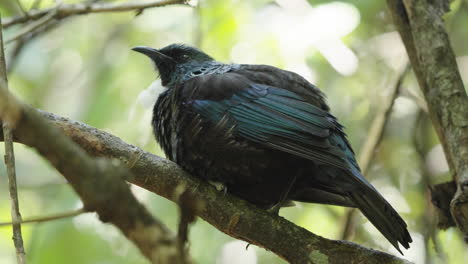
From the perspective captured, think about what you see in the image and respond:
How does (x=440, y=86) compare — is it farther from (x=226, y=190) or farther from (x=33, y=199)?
(x=33, y=199)

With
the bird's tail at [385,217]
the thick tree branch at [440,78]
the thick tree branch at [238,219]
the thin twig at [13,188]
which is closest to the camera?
the thin twig at [13,188]

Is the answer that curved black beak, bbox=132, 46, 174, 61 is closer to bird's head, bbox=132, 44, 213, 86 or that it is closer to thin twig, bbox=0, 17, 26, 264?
bird's head, bbox=132, 44, 213, 86

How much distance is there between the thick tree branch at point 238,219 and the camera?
3479 mm

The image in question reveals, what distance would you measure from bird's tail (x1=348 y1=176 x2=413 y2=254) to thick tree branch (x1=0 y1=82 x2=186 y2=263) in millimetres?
2323

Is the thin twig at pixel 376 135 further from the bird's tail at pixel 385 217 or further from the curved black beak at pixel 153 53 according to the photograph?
the curved black beak at pixel 153 53

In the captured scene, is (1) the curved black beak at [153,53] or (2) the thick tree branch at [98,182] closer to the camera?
(2) the thick tree branch at [98,182]

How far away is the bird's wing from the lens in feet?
12.6

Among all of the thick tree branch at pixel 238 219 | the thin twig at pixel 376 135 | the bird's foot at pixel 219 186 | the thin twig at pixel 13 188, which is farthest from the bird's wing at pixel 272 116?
the thin twig at pixel 13 188

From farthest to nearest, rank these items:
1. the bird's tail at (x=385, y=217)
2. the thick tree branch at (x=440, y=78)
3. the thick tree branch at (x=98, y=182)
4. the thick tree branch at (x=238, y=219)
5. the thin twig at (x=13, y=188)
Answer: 1. the thick tree branch at (x=440, y=78)
2. the bird's tail at (x=385, y=217)
3. the thick tree branch at (x=238, y=219)
4. the thin twig at (x=13, y=188)
5. the thick tree branch at (x=98, y=182)

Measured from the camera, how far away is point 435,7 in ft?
14.3

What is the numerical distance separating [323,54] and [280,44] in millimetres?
454

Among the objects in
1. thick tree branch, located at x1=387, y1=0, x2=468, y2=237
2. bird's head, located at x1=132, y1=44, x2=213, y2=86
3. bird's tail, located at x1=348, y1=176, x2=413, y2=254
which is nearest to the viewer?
bird's tail, located at x1=348, y1=176, x2=413, y2=254

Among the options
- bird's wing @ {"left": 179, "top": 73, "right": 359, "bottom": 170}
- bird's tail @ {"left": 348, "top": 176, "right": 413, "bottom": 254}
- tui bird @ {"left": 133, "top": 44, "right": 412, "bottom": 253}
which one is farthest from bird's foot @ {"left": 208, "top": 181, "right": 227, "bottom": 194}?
bird's tail @ {"left": 348, "top": 176, "right": 413, "bottom": 254}

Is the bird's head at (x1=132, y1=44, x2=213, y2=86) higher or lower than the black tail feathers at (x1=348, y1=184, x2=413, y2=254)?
higher
